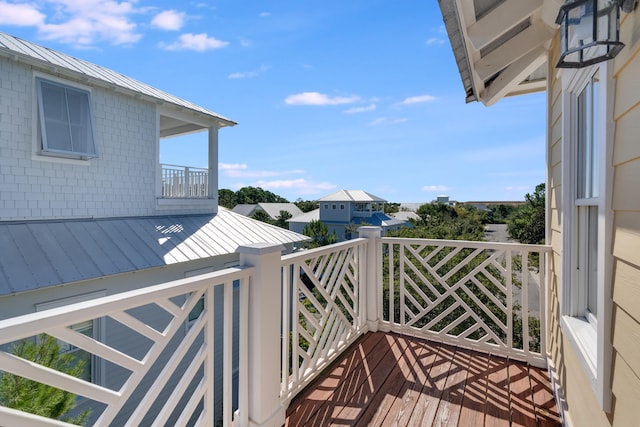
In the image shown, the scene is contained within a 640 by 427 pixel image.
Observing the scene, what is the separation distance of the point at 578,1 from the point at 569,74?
2.43 feet

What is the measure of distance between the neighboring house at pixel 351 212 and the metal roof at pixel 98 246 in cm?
1592

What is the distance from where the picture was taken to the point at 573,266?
1.80 m

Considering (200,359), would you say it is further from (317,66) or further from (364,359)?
(317,66)

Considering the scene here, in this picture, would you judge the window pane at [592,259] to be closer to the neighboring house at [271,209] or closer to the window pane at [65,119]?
the window pane at [65,119]

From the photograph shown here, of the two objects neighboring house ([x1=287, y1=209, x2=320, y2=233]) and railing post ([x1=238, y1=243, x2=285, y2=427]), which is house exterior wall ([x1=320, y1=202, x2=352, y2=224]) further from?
railing post ([x1=238, y1=243, x2=285, y2=427])

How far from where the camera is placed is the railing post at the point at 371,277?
323 cm

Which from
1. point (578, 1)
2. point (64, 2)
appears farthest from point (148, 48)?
point (578, 1)

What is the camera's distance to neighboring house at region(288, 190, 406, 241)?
23203 mm

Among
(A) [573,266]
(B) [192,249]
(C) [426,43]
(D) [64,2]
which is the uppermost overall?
(D) [64,2]

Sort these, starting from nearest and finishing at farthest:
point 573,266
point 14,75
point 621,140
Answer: point 621,140
point 573,266
point 14,75

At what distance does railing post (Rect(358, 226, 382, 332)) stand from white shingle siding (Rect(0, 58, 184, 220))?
219 inches

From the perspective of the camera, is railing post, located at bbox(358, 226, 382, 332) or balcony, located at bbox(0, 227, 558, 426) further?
railing post, located at bbox(358, 226, 382, 332)

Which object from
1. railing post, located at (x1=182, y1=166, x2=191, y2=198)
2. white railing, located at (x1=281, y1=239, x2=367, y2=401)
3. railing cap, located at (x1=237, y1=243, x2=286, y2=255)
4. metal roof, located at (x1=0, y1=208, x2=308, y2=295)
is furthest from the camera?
railing post, located at (x1=182, y1=166, x2=191, y2=198)

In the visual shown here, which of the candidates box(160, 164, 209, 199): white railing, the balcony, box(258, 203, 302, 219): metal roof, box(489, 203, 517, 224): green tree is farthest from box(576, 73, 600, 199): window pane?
box(489, 203, 517, 224): green tree
